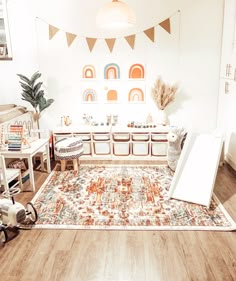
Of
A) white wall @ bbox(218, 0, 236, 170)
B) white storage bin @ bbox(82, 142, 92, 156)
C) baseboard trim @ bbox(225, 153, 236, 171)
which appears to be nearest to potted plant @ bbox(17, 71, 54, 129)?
white storage bin @ bbox(82, 142, 92, 156)

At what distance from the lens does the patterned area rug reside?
2.57 meters

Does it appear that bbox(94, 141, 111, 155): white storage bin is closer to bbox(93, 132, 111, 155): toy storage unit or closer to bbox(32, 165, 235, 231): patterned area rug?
bbox(93, 132, 111, 155): toy storage unit

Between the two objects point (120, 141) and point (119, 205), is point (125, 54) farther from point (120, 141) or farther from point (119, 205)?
point (119, 205)

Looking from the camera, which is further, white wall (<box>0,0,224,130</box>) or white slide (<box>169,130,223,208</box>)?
white wall (<box>0,0,224,130</box>)

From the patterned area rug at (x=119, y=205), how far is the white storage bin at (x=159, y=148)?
46cm

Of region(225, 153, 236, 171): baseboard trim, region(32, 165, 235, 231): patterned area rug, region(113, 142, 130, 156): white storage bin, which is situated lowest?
region(32, 165, 235, 231): patterned area rug

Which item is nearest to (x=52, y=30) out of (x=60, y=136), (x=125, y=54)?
(x=125, y=54)

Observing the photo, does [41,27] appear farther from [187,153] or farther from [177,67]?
[187,153]

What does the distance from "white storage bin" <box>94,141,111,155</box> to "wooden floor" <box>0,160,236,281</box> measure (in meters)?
1.86

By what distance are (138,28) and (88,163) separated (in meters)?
2.11

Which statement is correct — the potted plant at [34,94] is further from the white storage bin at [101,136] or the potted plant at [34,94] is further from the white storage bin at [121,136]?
the white storage bin at [121,136]

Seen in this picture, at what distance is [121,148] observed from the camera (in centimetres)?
420

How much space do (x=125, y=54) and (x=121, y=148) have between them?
4.66 ft

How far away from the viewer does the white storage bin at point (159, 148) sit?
412 cm
